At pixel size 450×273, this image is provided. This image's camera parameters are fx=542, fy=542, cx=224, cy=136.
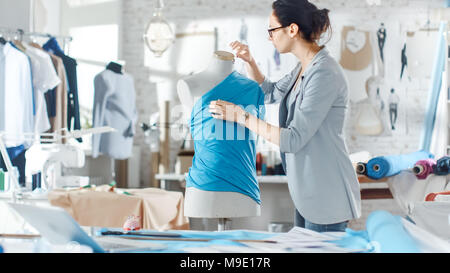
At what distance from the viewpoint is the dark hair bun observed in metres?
1.96

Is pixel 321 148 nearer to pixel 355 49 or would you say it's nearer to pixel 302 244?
pixel 302 244

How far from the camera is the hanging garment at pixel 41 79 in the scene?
4391 millimetres

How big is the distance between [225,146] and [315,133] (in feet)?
1.51

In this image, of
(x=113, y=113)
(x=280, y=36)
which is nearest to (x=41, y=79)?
(x=113, y=113)

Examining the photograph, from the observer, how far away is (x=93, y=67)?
6172 millimetres

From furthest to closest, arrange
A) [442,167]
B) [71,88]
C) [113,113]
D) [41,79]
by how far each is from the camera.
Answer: [113,113], [71,88], [41,79], [442,167]

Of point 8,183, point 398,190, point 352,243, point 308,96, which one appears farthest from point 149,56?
point 352,243

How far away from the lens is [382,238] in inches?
55.3

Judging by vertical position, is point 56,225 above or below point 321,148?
below

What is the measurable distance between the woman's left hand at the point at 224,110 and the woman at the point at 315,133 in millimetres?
90

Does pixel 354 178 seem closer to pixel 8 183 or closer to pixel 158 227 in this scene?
pixel 158 227

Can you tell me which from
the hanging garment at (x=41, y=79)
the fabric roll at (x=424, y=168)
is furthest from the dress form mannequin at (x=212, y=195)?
the hanging garment at (x=41, y=79)

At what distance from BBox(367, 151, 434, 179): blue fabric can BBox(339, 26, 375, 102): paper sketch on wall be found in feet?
8.48
